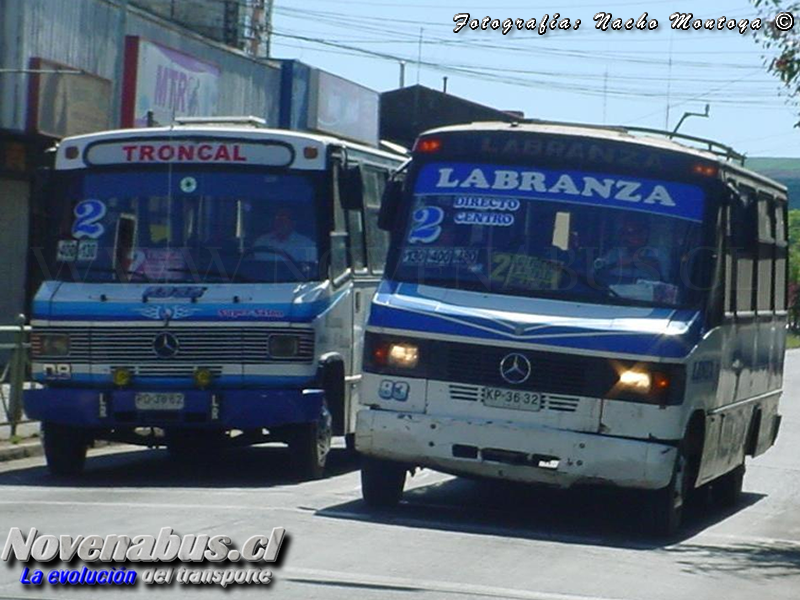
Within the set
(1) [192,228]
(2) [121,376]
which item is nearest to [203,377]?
(2) [121,376]

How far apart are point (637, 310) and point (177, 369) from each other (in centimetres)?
415

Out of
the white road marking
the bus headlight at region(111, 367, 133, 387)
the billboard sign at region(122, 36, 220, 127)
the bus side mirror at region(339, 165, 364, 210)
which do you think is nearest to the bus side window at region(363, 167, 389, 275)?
the bus side mirror at region(339, 165, 364, 210)

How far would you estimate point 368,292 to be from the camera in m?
17.0

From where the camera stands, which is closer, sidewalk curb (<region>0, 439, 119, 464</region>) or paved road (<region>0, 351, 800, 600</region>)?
paved road (<region>0, 351, 800, 600</region>)

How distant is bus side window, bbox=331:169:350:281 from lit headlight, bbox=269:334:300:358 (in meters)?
0.81

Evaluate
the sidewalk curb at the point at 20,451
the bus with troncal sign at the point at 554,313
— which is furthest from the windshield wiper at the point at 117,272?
the bus with troncal sign at the point at 554,313

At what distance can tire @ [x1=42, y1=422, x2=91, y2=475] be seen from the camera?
1557 centimetres

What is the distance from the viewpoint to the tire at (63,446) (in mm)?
15567

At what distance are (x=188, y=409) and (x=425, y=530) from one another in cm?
320

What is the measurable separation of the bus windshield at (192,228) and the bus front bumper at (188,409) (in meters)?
0.98

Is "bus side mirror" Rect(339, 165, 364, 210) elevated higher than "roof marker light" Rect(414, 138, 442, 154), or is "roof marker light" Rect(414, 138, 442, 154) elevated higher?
"roof marker light" Rect(414, 138, 442, 154)

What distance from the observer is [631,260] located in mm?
13047

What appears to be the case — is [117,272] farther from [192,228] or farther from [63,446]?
[63,446]

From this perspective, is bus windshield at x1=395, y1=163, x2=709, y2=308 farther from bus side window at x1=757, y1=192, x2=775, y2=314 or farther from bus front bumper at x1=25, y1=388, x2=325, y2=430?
bus side window at x1=757, y1=192, x2=775, y2=314
